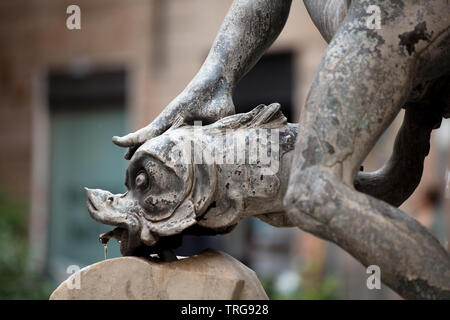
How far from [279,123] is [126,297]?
69cm

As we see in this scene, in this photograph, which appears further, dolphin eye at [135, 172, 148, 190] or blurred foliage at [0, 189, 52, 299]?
blurred foliage at [0, 189, 52, 299]

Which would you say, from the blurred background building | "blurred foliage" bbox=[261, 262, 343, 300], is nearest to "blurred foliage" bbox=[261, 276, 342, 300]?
"blurred foliage" bbox=[261, 262, 343, 300]

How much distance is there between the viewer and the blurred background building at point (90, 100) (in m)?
6.94

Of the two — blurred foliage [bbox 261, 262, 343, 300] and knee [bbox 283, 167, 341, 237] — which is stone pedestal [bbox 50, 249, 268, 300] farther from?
blurred foliage [bbox 261, 262, 343, 300]

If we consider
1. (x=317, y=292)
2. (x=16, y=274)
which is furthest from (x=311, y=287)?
(x=16, y=274)

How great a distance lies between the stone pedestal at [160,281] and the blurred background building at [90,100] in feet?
13.1

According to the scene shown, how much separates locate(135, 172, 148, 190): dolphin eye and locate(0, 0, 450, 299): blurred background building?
404 cm

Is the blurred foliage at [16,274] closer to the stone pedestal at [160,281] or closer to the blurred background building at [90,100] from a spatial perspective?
the blurred background building at [90,100]

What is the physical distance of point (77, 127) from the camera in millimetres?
8547

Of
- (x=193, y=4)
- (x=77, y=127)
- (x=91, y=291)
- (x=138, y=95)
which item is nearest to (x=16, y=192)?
(x=77, y=127)

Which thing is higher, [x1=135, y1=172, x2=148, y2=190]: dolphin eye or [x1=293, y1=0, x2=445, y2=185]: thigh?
[x1=293, y1=0, x2=445, y2=185]: thigh

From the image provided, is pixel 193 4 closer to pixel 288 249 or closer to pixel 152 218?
pixel 288 249

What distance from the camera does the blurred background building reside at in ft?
22.8

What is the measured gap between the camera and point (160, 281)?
2236 millimetres
